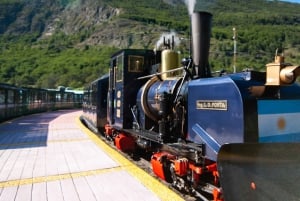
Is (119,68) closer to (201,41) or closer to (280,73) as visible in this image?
(201,41)

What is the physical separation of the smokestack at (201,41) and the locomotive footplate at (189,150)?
4.20ft

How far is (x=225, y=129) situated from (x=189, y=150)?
89cm

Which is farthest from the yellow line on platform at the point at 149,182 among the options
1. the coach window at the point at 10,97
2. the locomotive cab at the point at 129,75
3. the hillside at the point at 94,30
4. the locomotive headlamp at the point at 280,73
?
the hillside at the point at 94,30

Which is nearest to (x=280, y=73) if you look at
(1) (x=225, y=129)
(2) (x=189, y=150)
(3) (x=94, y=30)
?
(1) (x=225, y=129)

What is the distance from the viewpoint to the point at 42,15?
144 m

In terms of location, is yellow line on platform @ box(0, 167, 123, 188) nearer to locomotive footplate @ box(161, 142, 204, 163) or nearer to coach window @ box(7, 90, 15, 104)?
locomotive footplate @ box(161, 142, 204, 163)

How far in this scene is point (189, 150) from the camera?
210 inches

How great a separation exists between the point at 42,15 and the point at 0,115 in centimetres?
13659

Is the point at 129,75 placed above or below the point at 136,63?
below

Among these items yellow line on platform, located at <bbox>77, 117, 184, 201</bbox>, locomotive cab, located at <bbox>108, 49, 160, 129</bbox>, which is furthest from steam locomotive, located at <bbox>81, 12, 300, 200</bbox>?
locomotive cab, located at <bbox>108, 49, 160, 129</bbox>

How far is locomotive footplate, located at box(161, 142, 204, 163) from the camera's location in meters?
5.12

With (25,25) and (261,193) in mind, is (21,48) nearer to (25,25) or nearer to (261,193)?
(25,25)

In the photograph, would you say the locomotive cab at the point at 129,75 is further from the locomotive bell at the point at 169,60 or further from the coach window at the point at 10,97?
the coach window at the point at 10,97

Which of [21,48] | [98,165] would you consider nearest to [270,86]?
[98,165]
